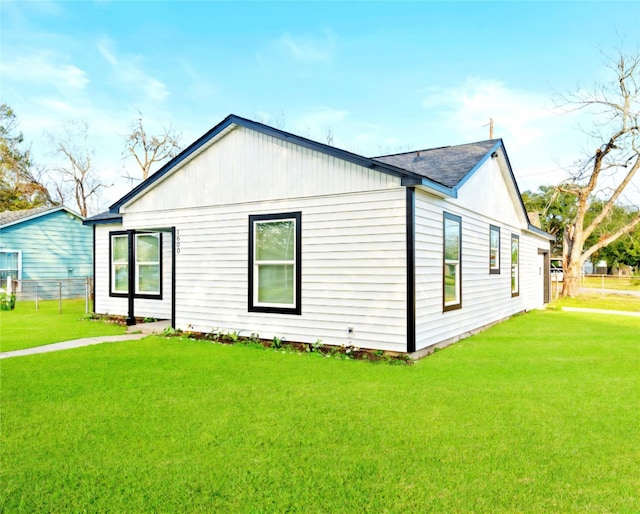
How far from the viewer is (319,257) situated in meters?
7.39

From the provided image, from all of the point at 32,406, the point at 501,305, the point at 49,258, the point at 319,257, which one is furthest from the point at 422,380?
the point at 49,258

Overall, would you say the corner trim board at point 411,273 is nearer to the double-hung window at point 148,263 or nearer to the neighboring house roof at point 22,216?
the double-hung window at point 148,263

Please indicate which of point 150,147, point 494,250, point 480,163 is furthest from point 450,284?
point 150,147

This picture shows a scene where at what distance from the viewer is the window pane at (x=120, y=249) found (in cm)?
1120

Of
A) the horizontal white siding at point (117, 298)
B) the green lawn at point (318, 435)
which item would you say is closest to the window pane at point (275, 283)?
the green lawn at point (318, 435)

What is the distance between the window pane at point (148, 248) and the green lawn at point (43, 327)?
1.74 meters

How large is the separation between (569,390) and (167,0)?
454 inches

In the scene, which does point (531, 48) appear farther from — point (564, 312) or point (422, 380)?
point (422, 380)

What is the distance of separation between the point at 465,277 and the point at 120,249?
28.2 ft

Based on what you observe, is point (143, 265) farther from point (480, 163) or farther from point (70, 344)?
point (480, 163)

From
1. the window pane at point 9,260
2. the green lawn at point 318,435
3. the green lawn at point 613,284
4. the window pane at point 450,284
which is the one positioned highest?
the window pane at point 9,260

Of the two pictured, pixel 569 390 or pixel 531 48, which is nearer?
pixel 569 390

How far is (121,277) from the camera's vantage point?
37.3ft

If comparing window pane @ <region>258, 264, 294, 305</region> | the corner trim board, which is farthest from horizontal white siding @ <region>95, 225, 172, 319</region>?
the corner trim board
